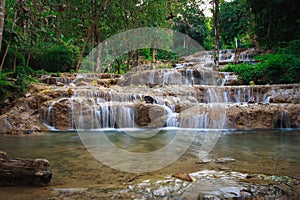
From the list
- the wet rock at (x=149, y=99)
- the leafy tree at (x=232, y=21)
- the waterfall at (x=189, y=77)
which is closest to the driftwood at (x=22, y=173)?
the wet rock at (x=149, y=99)

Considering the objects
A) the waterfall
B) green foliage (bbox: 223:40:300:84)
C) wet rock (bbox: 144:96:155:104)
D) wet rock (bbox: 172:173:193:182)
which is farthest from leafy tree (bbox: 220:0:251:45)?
wet rock (bbox: 172:173:193:182)

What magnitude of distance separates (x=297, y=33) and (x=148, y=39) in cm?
Result: 1123

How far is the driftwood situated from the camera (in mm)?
2658

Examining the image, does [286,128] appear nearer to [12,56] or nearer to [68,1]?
[12,56]

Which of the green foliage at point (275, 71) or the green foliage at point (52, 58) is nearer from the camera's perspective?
the green foliage at point (275, 71)

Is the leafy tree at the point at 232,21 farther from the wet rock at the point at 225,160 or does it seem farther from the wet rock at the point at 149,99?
the wet rock at the point at 225,160

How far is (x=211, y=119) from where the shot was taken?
308 inches

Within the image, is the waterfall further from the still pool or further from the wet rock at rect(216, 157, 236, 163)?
the wet rock at rect(216, 157, 236, 163)

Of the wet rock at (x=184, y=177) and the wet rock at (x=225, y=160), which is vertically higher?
the wet rock at (x=184, y=177)

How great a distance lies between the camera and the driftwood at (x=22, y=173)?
266 centimetres

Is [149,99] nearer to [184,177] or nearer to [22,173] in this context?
[184,177]

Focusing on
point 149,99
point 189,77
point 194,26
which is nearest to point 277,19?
point 189,77

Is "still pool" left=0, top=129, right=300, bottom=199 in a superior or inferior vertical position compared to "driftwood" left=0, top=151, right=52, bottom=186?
inferior

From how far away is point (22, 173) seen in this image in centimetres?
268
